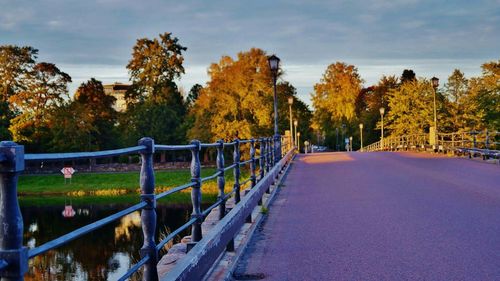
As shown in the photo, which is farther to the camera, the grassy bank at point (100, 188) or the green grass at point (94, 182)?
the green grass at point (94, 182)

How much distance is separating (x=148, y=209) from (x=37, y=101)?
80.5m

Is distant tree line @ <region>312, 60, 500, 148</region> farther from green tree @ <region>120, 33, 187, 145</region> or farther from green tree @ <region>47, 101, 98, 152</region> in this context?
green tree @ <region>47, 101, 98, 152</region>

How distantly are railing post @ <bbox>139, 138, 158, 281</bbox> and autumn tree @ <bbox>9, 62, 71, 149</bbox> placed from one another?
7363 cm

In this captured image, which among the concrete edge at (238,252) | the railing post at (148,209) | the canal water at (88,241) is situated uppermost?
the railing post at (148,209)

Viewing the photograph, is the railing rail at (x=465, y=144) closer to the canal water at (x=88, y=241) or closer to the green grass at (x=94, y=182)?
the canal water at (x=88, y=241)

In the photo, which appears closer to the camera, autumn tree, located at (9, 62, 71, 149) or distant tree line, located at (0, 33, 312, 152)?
distant tree line, located at (0, 33, 312, 152)

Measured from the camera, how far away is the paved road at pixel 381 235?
597cm

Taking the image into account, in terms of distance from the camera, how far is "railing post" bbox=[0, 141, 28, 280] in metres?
2.37

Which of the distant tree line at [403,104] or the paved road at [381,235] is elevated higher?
the distant tree line at [403,104]

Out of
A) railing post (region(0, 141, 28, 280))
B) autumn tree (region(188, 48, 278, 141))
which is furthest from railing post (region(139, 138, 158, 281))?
autumn tree (region(188, 48, 278, 141))

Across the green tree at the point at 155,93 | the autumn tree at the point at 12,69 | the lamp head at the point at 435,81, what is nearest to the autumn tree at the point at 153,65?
the green tree at the point at 155,93

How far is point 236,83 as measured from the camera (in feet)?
186

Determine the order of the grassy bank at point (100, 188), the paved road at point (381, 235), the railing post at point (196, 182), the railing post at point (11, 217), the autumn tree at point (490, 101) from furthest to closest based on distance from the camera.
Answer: the autumn tree at point (490, 101) < the grassy bank at point (100, 188) < the railing post at point (196, 182) < the paved road at point (381, 235) < the railing post at point (11, 217)

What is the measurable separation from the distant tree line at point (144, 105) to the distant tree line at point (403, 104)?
12749 millimetres
